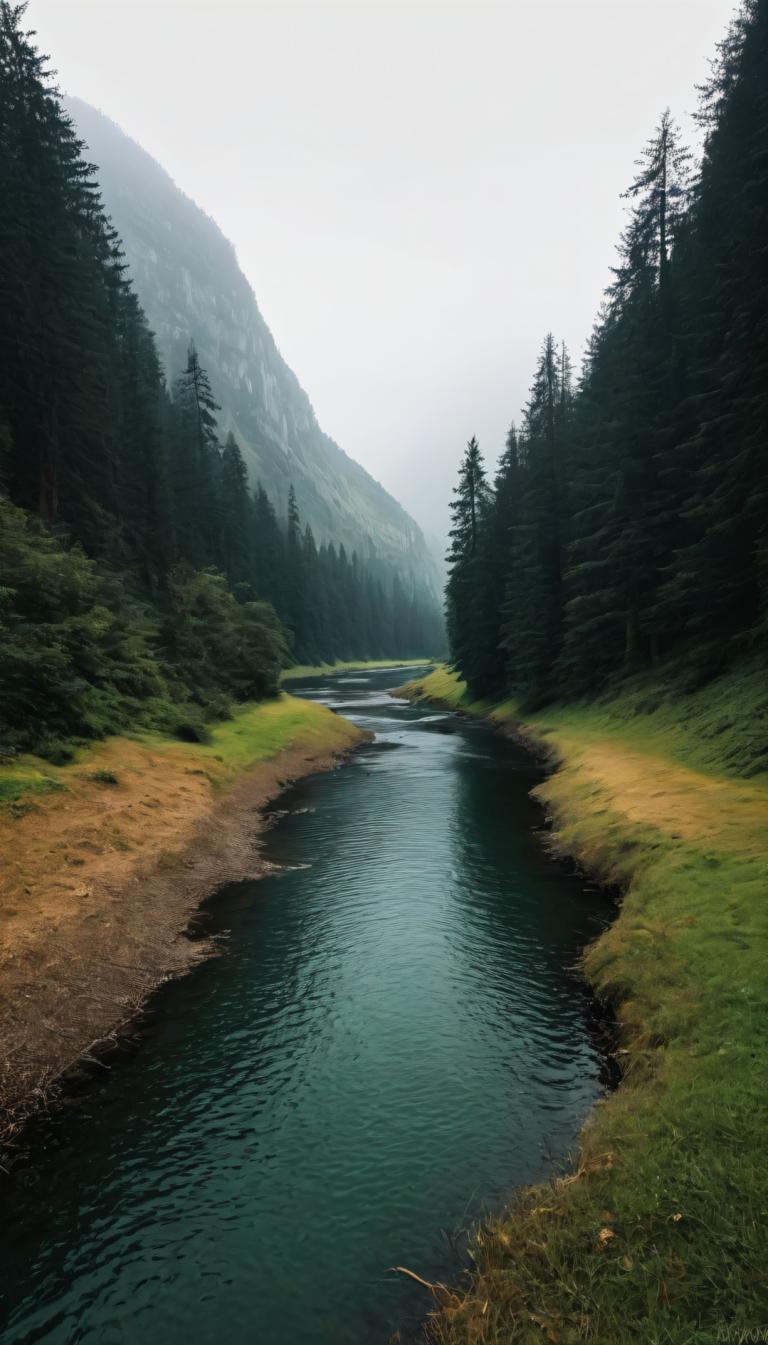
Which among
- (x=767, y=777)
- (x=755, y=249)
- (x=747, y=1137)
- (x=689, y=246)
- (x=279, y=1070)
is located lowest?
(x=279, y=1070)

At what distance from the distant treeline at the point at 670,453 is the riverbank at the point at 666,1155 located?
12.8 metres

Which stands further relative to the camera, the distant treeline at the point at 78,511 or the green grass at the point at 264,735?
the green grass at the point at 264,735

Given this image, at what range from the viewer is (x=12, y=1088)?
31.0ft

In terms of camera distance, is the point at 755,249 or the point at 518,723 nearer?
the point at 755,249

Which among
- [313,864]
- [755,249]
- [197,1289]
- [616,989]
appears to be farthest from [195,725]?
[755,249]

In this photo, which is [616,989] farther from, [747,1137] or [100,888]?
[100,888]

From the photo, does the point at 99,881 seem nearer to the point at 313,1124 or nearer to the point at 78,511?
the point at 313,1124

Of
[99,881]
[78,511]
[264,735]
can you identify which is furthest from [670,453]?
[78,511]

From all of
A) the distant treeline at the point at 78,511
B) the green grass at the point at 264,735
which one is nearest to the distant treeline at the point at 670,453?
the green grass at the point at 264,735

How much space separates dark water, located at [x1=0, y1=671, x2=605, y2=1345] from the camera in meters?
6.66

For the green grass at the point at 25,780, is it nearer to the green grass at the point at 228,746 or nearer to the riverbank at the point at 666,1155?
the green grass at the point at 228,746

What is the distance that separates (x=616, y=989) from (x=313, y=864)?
10.9m

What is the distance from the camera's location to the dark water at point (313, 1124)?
6.66 metres

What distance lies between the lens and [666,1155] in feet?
22.1
